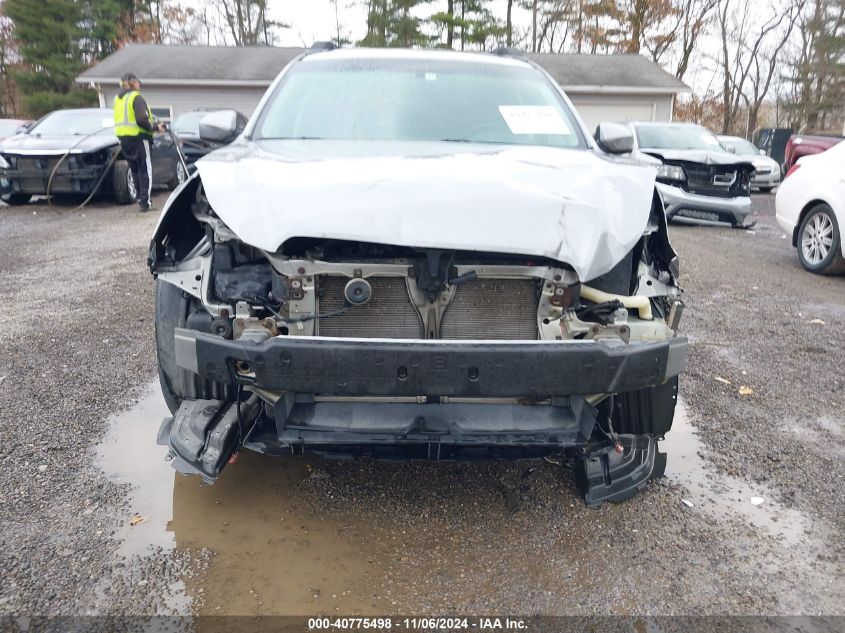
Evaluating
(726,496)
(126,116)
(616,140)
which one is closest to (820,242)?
(616,140)

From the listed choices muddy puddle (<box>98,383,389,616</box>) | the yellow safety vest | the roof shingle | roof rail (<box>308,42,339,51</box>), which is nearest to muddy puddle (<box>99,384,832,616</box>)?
muddy puddle (<box>98,383,389,616</box>)

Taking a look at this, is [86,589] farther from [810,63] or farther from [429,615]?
[810,63]

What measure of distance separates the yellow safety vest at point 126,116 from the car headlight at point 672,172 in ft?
25.2

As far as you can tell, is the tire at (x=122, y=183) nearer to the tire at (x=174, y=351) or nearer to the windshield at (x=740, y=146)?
the tire at (x=174, y=351)

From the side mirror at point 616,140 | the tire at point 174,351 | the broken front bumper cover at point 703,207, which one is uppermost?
the side mirror at point 616,140

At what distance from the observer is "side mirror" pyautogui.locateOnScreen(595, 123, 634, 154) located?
3.37 metres

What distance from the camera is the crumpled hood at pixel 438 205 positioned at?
7.43 ft

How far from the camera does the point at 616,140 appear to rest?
337 cm

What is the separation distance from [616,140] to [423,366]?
1839 mm

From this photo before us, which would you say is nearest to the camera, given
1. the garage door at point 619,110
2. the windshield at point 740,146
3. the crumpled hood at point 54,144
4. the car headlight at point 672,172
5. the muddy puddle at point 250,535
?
the muddy puddle at point 250,535

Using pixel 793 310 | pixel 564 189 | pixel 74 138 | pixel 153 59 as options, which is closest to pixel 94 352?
pixel 564 189

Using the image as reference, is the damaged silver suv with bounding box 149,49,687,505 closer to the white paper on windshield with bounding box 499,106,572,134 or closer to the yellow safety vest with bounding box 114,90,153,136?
the white paper on windshield with bounding box 499,106,572,134

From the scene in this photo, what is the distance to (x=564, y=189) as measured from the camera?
8.12 ft

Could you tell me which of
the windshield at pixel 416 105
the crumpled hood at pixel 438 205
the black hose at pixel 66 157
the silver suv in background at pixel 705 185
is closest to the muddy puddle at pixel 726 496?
the crumpled hood at pixel 438 205
